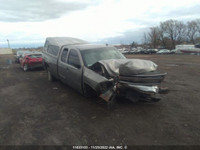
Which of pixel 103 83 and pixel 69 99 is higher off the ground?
pixel 103 83

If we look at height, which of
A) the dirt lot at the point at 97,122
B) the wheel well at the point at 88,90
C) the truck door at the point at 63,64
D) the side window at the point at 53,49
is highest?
the side window at the point at 53,49

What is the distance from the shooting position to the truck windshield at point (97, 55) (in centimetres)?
455

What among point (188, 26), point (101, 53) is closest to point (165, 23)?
point (188, 26)

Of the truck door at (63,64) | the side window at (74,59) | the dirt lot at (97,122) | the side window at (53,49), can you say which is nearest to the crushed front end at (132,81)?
the dirt lot at (97,122)

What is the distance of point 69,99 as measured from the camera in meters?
4.85

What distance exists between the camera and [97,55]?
15.9 feet

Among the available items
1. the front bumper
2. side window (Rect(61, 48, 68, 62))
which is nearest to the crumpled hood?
the front bumper

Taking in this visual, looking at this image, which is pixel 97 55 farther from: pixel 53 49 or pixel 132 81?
pixel 53 49

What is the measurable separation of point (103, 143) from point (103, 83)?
137 cm

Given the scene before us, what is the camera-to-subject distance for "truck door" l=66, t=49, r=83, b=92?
14.5 feet

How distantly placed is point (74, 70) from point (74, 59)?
1.46ft

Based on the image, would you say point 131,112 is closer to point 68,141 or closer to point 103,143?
point 103,143

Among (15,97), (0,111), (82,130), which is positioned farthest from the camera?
(15,97)

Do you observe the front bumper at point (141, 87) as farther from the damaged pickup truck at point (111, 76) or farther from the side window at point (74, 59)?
the side window at point (74, 59)
